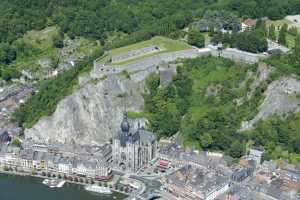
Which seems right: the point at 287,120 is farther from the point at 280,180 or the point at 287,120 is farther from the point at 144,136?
the point at 144,136

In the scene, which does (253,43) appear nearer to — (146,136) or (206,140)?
(206,140)

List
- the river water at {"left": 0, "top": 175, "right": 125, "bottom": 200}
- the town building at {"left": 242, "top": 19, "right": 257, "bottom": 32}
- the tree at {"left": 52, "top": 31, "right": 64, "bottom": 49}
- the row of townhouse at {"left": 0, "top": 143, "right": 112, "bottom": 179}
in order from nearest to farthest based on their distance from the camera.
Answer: the river water at {"left": 0, "top": 175, "right": 125, "bottom": 200}
the row of townhouse at {"left": 0, "top": 143, "right": 112, "bottom": 179}
the town building at {"left": 242, "top": 19, "right": 257, "bottom": 32}
the tree at {"left": 52, "top": 31, "right": 64, "bottom": 49}

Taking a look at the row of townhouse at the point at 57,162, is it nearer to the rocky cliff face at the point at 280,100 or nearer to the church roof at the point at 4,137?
the church roof at the point at 4,137

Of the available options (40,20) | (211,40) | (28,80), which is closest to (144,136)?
(211,40)

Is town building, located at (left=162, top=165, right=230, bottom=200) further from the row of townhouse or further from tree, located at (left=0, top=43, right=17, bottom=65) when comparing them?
tree, located at (left=0, top=43, right=17, bottom=65)

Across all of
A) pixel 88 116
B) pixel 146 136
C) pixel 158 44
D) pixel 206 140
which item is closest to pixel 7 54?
pixel 158 44

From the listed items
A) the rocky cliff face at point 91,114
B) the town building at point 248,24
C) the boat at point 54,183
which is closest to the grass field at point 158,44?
the rocky cliff face at point 91,114

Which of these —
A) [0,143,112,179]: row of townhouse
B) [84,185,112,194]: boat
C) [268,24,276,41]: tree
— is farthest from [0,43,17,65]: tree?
[268,24,276,41]: tree
